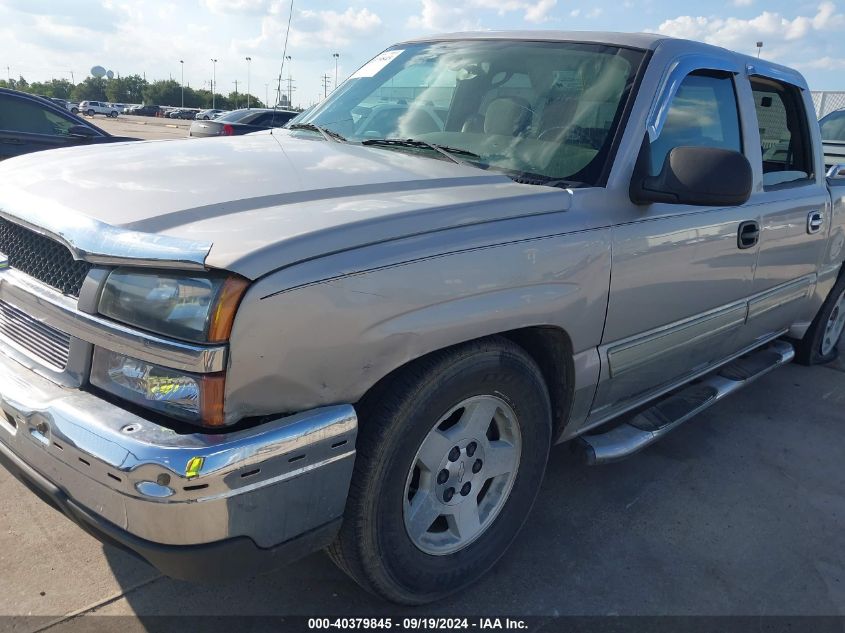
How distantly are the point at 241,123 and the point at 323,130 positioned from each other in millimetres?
12533

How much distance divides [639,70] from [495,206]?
3.46 ft

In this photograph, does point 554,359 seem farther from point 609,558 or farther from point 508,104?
point 508,104

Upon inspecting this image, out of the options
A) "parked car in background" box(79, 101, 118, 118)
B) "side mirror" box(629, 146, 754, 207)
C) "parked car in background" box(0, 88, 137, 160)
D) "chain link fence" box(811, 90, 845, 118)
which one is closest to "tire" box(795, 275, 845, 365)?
"side mirror" box(629, 146, 754, 207)

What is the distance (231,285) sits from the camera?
5.44 feet

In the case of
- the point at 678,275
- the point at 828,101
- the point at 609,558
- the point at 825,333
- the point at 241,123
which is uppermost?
the point at 828,101

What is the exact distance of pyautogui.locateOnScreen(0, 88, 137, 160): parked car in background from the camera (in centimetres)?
781

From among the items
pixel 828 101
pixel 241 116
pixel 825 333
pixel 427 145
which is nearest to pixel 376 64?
pixel 427 145

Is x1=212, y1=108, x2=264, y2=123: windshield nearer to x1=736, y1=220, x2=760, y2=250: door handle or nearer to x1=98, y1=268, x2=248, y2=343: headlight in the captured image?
x1=736, y1=220, x2=760, y2=250: door handle

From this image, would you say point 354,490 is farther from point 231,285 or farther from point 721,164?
point 721,164

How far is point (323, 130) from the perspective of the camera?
325 cm

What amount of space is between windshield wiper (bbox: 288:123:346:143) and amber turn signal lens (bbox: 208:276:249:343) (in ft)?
5.23

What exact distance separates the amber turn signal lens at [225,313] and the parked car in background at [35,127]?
6.86 m

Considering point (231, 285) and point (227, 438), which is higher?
point (231, 285)

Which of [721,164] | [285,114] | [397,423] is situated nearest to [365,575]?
[397,423]
